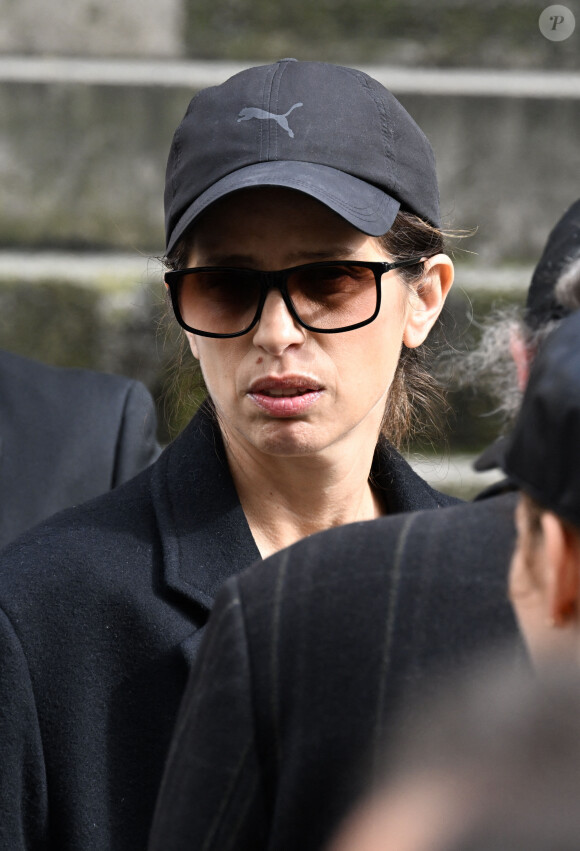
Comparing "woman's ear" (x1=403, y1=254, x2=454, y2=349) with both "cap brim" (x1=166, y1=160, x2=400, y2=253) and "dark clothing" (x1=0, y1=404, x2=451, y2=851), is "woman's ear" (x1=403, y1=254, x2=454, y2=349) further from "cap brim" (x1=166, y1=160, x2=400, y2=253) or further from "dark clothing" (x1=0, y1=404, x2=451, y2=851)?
"dark clothing" (x1=0, y1=404, x2=451, y2=851)

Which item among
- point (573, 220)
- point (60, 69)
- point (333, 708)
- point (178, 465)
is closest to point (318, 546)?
point (333, 708)

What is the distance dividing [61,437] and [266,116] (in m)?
1.26

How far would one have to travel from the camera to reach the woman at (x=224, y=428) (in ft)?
5.03

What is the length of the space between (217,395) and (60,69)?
2.57 meters

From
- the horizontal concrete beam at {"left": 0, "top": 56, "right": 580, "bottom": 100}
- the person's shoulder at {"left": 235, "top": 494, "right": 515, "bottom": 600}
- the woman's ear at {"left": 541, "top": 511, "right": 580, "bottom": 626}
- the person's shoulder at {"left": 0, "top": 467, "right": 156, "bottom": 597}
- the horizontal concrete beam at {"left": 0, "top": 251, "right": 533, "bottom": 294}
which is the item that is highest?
the horizontal concrete beam at {"left": 0, "top": 56, "right": 580, "bottom": 100}

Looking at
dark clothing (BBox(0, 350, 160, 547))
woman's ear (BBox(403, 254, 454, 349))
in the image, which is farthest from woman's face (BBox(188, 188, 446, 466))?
dark clothing (BBox(0, 350, 160, 547))

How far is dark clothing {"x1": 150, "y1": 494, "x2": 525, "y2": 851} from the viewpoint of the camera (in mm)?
1006

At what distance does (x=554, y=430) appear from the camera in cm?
87

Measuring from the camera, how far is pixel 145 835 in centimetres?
153

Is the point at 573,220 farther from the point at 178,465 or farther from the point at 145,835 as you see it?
the point at 145,835

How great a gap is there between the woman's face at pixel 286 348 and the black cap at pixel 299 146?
38 millimetres

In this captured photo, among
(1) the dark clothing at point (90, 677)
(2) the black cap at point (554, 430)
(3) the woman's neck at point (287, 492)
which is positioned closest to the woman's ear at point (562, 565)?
(2) the black cap at point (554, 430)

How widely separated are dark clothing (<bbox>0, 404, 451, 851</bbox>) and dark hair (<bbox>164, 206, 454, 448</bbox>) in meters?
0.46

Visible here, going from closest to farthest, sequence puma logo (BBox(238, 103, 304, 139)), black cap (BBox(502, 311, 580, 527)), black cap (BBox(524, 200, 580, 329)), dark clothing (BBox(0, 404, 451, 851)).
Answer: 1. black cap (BBox(502, 311, 580, 527))
2. dark clothing (BBox(0, 404, 451, 851))
3. puma logo (BBox(238, 103, 304, 139))
4. black cap (BBox(524, 200, 580, 329))
